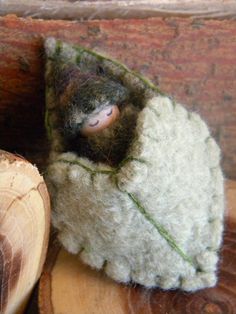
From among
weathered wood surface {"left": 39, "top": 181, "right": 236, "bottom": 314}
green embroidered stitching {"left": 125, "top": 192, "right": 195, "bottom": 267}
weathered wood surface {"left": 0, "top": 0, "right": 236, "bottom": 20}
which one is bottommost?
weathered wood surface {"left": 39, "top": 181, "right": 236, "bottom": 314}

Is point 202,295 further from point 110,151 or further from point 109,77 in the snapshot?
point 109,77

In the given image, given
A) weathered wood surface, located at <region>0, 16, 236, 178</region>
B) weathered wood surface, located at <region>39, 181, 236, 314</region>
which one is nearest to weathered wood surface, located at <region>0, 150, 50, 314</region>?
weathered wood surface, located at <region>39, 181, 236, 314</region>

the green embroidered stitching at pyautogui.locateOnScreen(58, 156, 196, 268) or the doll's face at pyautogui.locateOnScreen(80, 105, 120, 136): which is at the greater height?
the doll's face at pyautogui.locateOnScreen(80, 105, 120, 136)

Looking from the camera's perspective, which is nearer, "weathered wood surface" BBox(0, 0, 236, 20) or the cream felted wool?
the cream felted wool

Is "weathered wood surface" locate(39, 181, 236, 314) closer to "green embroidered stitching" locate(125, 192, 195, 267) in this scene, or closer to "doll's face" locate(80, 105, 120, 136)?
"green embroidered stitching" locate(125, 192, 195, 267)

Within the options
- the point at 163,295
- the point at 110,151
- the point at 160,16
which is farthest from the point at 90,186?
the point at 160,16

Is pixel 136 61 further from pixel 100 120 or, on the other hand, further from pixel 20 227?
pixel 20 227

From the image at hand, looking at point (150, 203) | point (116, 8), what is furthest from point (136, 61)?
point (150, 203)
